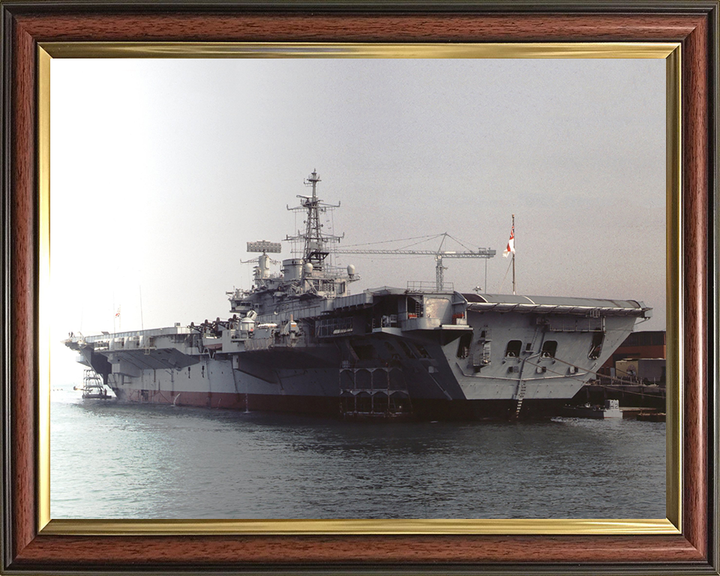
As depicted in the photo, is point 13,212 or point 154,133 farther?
point 154,133

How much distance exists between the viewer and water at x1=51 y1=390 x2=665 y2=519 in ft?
12.9

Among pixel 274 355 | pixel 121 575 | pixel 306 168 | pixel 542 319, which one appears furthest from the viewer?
pixel 274 355

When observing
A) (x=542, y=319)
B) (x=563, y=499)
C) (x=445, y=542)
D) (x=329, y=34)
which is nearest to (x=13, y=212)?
(x=329, y=34)

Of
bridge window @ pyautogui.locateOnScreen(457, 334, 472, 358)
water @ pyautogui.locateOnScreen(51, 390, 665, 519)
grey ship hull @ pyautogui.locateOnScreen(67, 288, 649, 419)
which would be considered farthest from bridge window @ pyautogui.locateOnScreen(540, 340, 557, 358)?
water @ pyautogui.locateOnScreen(51, 390, 665, 519)

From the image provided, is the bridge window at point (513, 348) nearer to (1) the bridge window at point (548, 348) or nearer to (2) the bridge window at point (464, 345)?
(1) the bridge window at point (548, 348)

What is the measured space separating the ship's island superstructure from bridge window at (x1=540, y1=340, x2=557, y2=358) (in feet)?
0.10

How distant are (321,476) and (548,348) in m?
9.26

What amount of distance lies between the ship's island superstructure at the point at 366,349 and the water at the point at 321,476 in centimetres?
97

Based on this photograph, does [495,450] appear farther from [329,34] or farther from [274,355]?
[274,355]

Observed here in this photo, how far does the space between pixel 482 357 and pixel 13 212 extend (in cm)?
1155

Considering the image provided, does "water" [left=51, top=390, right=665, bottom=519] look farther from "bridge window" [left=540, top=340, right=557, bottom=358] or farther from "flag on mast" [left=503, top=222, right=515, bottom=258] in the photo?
"bridge window" [left=540, top=340, right=557, bottom=358]

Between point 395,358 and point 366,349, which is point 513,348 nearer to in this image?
point 395,358

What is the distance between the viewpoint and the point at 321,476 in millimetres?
5926

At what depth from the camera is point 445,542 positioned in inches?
142
